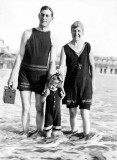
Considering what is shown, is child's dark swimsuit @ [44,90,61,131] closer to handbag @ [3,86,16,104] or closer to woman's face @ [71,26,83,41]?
handbag @ [3,86,16,104]

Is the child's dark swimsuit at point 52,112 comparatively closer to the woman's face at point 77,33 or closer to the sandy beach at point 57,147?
the sandy beach at point 57,147

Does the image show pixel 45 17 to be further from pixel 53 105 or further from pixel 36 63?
pixel 53 105

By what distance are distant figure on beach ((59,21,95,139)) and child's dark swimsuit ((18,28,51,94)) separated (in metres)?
0.25

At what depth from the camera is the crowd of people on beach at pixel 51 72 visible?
16.1 feet

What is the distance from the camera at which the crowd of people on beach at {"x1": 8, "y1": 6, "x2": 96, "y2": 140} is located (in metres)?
4.92

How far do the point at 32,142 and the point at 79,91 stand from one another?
3.06ft

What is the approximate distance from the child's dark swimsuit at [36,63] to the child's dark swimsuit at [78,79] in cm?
33

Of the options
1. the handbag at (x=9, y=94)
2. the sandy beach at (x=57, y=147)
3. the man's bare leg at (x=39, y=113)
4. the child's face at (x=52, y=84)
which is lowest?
the sandy beach at (x=57, y=147)

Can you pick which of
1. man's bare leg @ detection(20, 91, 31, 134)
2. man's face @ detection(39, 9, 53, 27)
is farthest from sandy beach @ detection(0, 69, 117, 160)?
man's face @ detection(39, 9, 53, 27)

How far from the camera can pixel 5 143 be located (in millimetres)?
4633

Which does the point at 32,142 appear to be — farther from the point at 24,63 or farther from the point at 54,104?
the point at 24,63

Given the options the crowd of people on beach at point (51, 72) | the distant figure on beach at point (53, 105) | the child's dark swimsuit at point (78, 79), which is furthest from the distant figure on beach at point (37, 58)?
the child's dark swimsuit at point (78, 79)

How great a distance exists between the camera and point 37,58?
16.1 ft

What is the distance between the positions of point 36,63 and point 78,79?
61 centimetres
